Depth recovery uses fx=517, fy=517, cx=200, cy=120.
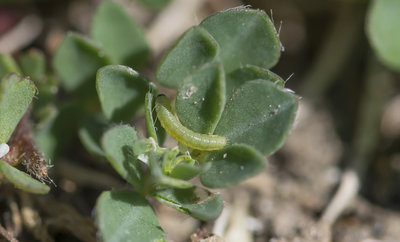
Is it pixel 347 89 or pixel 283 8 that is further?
pixel 283 8

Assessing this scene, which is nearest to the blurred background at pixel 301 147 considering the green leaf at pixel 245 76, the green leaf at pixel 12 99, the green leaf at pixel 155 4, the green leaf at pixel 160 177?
the green leaf at pixel 155 4

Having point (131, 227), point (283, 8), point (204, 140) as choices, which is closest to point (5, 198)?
point (131, 227)

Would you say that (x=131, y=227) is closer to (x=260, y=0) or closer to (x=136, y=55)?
(x=136, y=55)

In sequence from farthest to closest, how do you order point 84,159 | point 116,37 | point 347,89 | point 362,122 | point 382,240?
point 347,89 < point 362,122 < point 84,159 < point 116,37 < point 382,240

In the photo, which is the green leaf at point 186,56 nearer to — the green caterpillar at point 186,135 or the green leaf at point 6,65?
the green caterpillar at point 186,135

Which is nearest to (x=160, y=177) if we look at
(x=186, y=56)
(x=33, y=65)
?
(x=186, y=56)

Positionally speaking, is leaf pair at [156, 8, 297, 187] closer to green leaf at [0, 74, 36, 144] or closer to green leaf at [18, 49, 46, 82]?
green leaf at [0, 74, 36, 144]

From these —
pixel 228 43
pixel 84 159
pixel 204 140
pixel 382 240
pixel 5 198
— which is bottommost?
pixel 382 240
